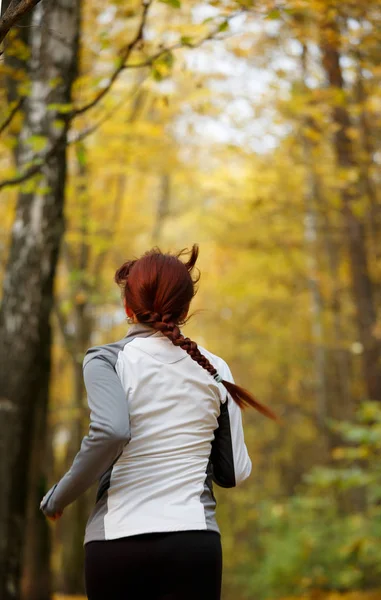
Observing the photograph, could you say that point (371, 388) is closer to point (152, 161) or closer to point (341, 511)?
point (152, 161)

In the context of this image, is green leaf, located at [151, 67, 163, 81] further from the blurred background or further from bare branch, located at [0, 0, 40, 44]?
bare branch, located at [0, 0, 40, 44]

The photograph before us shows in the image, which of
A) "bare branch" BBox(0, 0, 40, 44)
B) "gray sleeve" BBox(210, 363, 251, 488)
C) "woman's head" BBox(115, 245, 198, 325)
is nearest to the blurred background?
"bare branch" BBox(0, 0, 40, 44)

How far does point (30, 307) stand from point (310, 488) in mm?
17236

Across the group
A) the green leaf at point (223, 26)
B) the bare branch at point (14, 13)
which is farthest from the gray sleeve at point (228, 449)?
the green leaf at point (223, 26)

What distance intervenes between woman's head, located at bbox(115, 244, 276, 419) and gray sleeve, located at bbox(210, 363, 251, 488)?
175 millimetres

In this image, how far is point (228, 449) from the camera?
8.86 ft

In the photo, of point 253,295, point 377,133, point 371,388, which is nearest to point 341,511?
point 253,295

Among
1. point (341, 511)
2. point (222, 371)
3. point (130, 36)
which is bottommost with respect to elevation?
point (341, 511)

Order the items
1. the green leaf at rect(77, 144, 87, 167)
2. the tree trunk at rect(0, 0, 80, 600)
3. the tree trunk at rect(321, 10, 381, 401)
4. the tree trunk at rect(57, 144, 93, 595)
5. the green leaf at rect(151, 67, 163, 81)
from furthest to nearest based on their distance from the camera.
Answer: the tree trunk at rect(57, 144, 93, 595), the tree trunk at rect(321, 10, 381, 401), the tree trunk at rect(0, 0, 80, 600), the green leaf at rect(77, 144, 87, 167), the green leaf at rect(151, 67, 163, 81)

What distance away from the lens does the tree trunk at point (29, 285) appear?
626cm

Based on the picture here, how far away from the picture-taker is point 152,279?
256 centimetres

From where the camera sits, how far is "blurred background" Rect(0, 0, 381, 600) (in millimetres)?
6348

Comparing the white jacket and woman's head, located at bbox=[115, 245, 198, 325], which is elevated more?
woman's head, located at bbox=[115, 245, 198, 325]

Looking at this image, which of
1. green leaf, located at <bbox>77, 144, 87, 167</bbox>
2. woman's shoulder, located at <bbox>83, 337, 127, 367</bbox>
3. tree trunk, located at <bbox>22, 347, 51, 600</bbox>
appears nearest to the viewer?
woman's shoulder, located at <bbox>83, 337, 127, 367</bbox>
